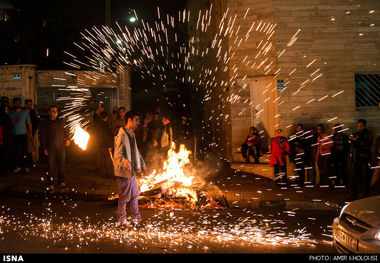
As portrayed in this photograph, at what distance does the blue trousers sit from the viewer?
254 inches

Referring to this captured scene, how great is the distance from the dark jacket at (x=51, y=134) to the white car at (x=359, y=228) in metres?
7.02

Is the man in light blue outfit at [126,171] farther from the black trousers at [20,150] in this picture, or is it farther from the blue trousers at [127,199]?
the black trousers at [20,150]

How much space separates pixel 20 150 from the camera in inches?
443

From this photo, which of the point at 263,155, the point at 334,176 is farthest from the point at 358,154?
the point at 263,155

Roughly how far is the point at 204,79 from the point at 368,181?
39.6ft

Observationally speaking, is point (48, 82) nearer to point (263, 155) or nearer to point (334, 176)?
point (263, 155)

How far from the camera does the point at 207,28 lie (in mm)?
18438

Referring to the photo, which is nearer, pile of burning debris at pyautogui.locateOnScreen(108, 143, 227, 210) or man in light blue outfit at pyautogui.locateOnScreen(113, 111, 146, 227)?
man in light blue outfit at pyautogui.locateOnScreen(113, 111, 146, 227)

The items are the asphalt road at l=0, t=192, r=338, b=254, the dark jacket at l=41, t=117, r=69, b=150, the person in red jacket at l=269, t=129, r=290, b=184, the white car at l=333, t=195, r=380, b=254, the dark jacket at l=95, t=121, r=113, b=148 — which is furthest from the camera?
the person in red jacket at l=269, t=129, r=290, b=184

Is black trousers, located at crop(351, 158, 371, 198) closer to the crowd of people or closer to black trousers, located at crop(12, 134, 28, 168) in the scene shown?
the crowd of people

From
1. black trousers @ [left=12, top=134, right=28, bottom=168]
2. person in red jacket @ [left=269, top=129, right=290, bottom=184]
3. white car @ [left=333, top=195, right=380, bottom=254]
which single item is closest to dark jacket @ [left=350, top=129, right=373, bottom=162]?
person in red jacket @ [left=269, top=129, right=290, bottom=184]

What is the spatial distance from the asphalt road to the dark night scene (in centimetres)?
4

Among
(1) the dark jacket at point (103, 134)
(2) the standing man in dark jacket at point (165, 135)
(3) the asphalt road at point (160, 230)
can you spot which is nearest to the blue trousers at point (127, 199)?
(3) the asphalt road at point (160, 230)

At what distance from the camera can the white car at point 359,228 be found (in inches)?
163
